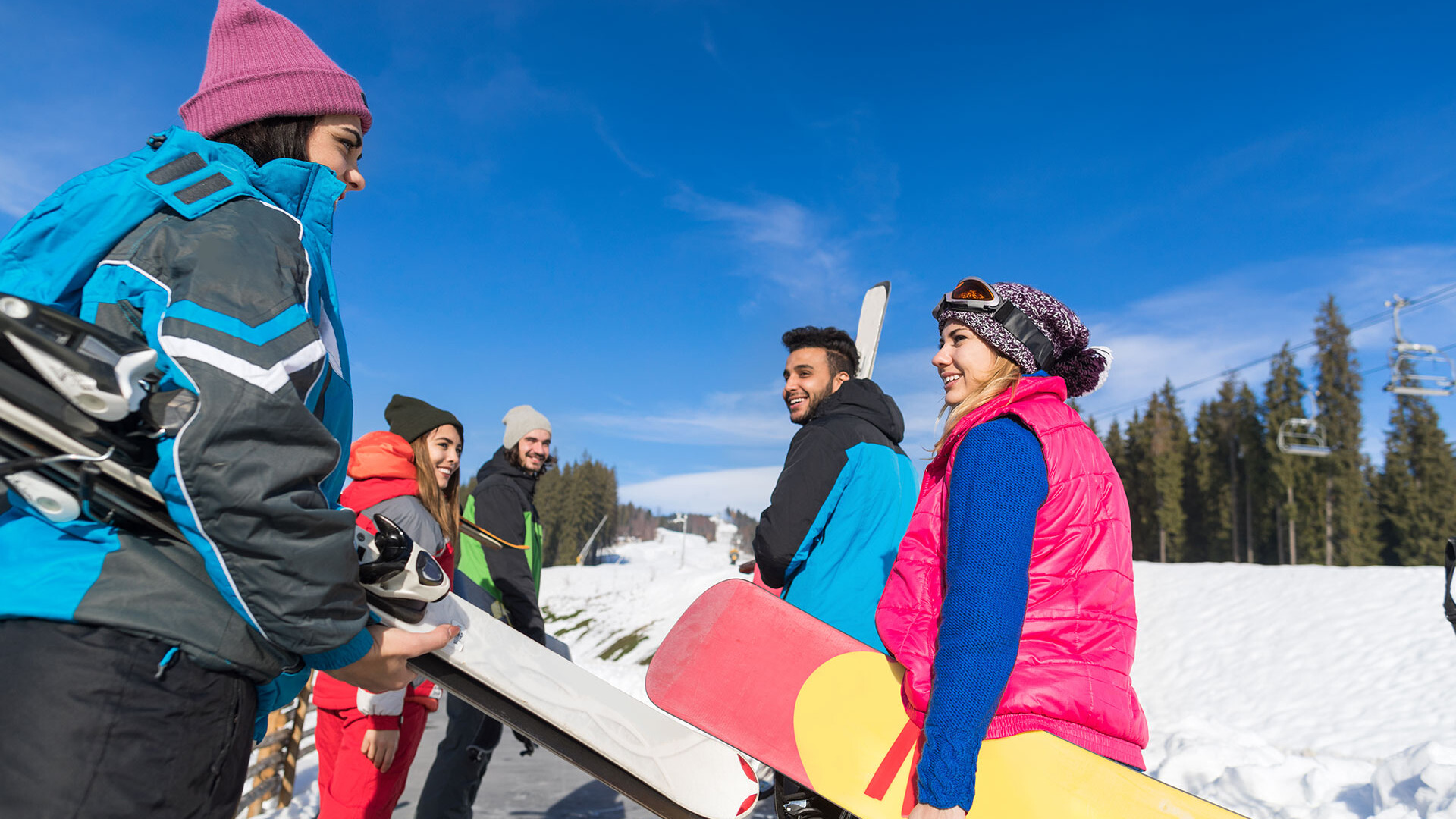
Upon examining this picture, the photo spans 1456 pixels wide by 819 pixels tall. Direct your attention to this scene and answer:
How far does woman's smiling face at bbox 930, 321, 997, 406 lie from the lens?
1.96 metres

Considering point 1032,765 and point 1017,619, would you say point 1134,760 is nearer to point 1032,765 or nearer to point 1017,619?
A: point 1032,765

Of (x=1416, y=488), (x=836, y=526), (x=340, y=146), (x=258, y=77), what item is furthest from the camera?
(x=1416, y=488)

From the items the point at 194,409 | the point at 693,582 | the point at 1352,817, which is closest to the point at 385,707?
the point at 194,409

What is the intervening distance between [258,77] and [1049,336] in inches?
75.0

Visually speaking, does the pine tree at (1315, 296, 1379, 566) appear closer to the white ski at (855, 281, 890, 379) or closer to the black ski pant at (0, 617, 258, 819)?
the white ski at (855, 281, 890, 379)

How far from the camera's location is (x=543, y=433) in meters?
4.59

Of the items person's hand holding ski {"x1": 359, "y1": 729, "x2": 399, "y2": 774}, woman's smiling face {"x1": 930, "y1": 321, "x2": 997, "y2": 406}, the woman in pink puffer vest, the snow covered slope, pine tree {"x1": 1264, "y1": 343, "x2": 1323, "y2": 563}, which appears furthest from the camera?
pine tree {"x1": 1264, "y1": 343, "x2": 1323, "y2": 563}

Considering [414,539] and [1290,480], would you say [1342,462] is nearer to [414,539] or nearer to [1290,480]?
[1290,480]

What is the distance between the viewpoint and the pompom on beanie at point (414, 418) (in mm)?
3590

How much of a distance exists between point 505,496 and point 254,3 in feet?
9.58

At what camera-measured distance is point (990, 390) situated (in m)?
1.88

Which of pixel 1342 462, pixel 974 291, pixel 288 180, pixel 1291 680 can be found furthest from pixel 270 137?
pixel 1342 462

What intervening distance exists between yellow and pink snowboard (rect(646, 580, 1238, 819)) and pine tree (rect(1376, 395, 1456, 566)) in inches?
1623

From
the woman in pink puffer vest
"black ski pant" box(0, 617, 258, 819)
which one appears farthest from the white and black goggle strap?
"black ski pant" box(0, 617, 258, 819)
